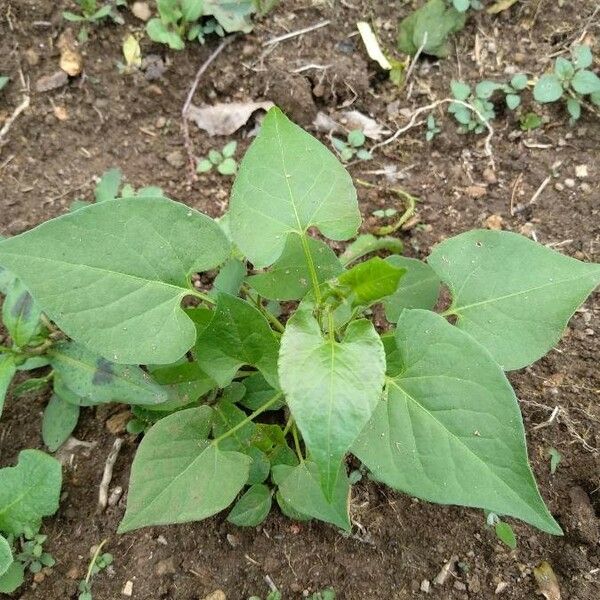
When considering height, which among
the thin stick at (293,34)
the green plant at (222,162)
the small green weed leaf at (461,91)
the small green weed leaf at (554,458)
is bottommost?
the small green weed leaf at (554,458)

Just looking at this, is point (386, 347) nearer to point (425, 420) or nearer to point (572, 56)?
point (425, 420)

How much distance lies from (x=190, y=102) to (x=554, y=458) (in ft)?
5.82

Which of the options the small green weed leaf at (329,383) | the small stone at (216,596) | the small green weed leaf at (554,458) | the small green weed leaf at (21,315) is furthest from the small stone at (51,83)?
the small green weed leaf at (554,458)

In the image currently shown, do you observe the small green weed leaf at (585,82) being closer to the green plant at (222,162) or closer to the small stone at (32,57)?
the green plant at (222,162)

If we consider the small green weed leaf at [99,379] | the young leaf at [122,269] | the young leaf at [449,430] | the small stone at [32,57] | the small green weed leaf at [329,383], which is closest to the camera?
the small green weed leaf at [329,383]

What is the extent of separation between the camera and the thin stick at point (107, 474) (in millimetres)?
1947

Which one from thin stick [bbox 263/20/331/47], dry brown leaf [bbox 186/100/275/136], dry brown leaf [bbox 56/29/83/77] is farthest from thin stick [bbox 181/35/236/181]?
dry brown leaf [bbox 56/29/83/77]

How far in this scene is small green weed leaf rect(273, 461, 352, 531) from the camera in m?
1.60

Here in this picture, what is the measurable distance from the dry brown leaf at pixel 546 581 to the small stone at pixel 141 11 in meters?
2.33

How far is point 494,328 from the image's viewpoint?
1642 mm

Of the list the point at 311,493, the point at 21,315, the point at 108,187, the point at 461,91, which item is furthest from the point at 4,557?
the point at 461,91

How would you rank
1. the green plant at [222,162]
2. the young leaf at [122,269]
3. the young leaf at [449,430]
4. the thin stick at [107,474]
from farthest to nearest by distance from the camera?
the green plant at [222,162], the thin stick at [107,474], the young leaf at [122,269], the young leaf at [449,430]

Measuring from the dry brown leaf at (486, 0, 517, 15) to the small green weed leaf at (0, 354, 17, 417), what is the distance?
2.10 metres

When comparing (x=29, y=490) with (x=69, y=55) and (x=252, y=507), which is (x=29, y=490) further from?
(x=69, y=55)
